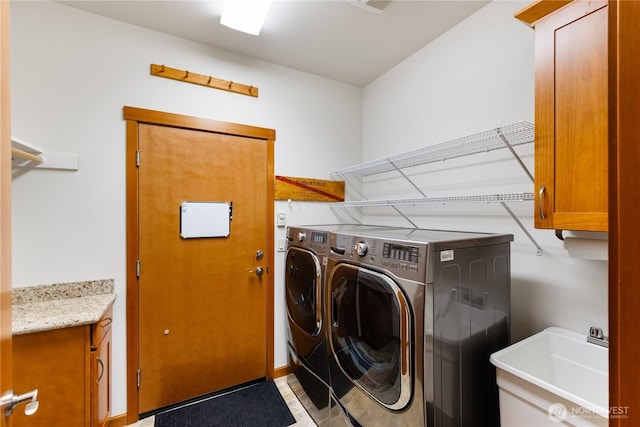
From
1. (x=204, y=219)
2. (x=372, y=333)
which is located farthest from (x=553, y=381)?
(x=204, y=219)

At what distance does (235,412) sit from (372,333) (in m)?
1.31

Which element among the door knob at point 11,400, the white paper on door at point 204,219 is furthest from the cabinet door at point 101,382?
the door knob at point 11,400

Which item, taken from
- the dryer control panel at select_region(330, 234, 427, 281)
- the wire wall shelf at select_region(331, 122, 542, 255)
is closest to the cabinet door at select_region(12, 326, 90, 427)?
the dryer control panel at select_region(330, 234, 427, 281)

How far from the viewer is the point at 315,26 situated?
192 cm

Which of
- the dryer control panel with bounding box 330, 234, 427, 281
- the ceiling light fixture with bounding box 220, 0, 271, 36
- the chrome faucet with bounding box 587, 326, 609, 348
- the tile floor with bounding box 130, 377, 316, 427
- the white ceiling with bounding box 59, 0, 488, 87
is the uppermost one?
the white ceiling with bounding box 59, 0, 488, 87

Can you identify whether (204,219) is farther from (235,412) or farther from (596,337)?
(596,337)

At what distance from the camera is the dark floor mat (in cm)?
185

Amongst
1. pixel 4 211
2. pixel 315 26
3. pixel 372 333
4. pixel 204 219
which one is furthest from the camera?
pixel 204 219

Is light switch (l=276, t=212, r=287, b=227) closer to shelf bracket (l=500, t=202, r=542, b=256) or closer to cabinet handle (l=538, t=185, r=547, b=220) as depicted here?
shelf bracket (l=500, t=202, r=542, b=256)

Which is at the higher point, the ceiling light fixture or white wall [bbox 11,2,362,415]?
the ceiling light fixture

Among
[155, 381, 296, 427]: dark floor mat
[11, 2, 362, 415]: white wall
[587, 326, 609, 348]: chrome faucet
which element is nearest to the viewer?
[587, 326, 609, 348]: chrome faucet

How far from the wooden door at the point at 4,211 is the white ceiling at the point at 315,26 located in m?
1.43

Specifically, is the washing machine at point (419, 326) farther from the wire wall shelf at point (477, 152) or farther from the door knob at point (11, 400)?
the door knob at point (11, 400)

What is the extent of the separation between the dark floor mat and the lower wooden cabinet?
24.1 inches
